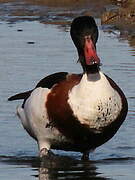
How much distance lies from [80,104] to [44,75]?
4.35 m

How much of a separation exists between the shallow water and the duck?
12.1 inches

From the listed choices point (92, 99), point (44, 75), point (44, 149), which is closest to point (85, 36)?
point (92, 99)

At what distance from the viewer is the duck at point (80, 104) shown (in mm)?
9031

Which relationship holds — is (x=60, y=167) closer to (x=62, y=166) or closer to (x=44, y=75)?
(x=62, y=166)

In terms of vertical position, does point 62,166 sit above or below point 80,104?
below

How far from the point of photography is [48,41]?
1675 centimetres

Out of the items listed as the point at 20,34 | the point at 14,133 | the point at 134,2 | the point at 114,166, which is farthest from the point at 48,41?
the point at 114,166

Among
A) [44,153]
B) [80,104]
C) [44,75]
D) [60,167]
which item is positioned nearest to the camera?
[80,104]

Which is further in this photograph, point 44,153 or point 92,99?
point 44,153

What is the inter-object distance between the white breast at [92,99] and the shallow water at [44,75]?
0.52 metres

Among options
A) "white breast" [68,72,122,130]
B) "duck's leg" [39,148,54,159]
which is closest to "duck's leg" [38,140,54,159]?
"duck's leg" [39,148,54,159]

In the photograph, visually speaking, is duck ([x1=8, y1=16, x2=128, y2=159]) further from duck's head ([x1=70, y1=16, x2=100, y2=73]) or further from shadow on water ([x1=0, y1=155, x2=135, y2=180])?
shadow on water ([x1=0, y1=155, x2=135, y2=180])

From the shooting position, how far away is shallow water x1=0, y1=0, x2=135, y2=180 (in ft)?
30.4

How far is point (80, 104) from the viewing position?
355 inches
